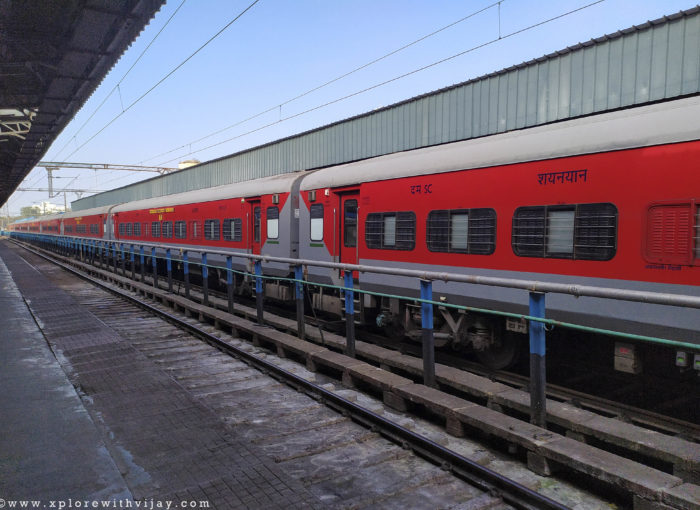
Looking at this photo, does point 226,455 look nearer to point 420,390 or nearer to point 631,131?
point 420,390

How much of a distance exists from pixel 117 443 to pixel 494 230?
489 cm

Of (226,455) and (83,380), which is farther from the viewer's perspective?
(83,380)

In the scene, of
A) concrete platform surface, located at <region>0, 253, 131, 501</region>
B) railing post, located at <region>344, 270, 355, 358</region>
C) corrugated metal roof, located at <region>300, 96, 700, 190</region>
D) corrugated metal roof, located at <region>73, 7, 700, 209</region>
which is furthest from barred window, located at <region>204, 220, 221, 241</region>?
railing post, located at <region>344, 270, 355, 358</region>

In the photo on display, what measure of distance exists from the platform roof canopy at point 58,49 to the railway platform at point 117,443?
6.33 m

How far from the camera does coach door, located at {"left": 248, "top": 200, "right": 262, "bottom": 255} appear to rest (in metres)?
12.9

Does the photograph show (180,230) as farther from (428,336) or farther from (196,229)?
(428,336)

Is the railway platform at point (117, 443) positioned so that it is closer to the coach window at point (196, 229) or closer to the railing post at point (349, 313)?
the railing post at point (349, 313)

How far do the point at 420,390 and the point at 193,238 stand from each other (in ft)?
45.0

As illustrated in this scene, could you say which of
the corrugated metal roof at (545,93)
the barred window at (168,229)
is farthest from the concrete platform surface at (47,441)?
the barred window at (168,229)

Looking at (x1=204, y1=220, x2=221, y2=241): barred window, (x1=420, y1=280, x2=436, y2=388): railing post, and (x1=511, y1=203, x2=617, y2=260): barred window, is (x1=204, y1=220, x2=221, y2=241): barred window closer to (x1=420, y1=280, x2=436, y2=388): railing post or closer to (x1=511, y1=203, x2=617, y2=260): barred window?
(x1=511, y1=203, x2=617, y2=260): barred window

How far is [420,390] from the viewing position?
4.77 m

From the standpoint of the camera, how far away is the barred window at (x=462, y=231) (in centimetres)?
655

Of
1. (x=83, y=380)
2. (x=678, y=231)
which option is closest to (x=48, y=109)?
(x=83, y=380)

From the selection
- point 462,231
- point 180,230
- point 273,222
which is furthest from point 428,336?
point 180,230
